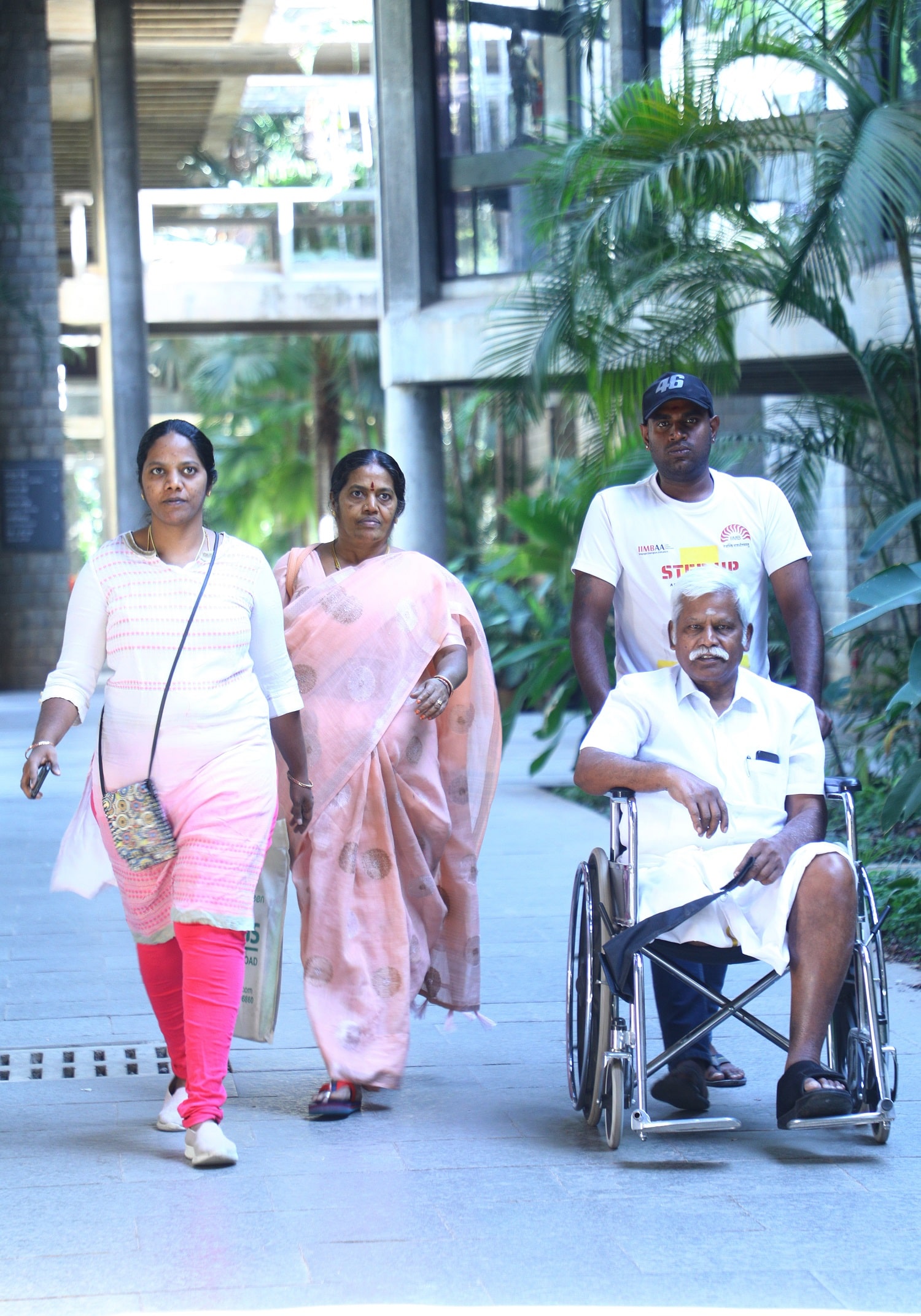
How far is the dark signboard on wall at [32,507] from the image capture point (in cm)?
1948

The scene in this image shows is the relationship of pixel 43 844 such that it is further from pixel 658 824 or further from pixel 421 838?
pixel 658 824

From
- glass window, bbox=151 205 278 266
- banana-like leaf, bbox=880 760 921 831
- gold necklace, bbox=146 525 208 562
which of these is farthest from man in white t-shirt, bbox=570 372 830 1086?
A: glass window, bbox=151 205 278 266

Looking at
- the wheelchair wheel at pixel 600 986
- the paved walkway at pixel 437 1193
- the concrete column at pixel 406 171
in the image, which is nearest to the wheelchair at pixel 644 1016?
the wheelchair wheel at pixel 600 986

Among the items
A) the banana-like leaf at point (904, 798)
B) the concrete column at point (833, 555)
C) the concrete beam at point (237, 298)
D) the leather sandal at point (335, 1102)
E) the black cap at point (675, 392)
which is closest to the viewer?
the leather sandal at point (335, 1102)

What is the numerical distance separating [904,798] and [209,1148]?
333 cm

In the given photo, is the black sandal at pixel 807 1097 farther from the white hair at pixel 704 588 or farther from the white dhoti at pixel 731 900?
the white hair at pixel 704 588

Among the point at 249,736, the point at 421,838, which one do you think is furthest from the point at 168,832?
the point at 421,838

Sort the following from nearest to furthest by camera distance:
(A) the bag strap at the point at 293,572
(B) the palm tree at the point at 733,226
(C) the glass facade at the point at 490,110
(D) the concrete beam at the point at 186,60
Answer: (A) the bag strap at the point at 293,572 → (B) the palm tree at the point at 733,226 → (C) the glass facade at the point at 490,110 → (D) the concrete beam at the point at 186,60

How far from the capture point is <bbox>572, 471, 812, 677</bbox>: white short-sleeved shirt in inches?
177

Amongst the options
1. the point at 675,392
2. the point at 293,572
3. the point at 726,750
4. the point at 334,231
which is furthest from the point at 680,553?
the point at 334,231

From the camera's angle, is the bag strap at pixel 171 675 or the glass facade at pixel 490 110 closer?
the bag strap at pixel 171 675

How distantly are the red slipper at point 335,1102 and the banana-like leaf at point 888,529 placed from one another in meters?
3.28

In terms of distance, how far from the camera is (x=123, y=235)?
19.9 metres

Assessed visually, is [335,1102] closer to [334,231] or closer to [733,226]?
[733,226]
